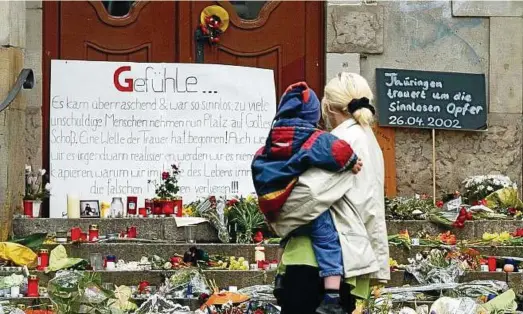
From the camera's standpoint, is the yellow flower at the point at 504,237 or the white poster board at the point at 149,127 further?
the white poster board at the point at 149,127

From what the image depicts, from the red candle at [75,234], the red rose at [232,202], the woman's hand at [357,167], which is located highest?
the woman's hand at [357,167]

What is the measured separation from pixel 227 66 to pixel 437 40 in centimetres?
200

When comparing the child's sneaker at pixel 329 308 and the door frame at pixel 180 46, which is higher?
the door frame at pixel 180 46

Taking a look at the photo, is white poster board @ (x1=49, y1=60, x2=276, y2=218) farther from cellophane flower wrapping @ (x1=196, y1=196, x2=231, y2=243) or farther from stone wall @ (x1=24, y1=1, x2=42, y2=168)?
cellophane flower wrapping @ (x1=196, y1=196, x2=231, y2=243)

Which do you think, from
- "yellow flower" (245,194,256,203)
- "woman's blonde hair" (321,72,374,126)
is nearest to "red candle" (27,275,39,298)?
"yellow flower" (245,194,256,203)

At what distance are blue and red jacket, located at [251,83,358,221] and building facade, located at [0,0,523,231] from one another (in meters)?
5.40

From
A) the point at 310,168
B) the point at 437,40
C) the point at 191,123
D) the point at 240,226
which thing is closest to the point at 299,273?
the point at 310,168

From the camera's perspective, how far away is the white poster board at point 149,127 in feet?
35.1

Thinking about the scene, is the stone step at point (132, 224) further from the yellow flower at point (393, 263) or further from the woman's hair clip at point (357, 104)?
the woman's hair clip at point (357, 104)

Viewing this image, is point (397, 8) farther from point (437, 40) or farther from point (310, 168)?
point (310, 168)

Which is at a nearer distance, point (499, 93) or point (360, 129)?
point (360, 129)

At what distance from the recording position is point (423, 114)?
1124 centimetres

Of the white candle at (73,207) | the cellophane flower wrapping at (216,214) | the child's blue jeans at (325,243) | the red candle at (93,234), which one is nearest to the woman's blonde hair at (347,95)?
the child's blue jeans at (325,243)

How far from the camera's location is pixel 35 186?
33.3ft
